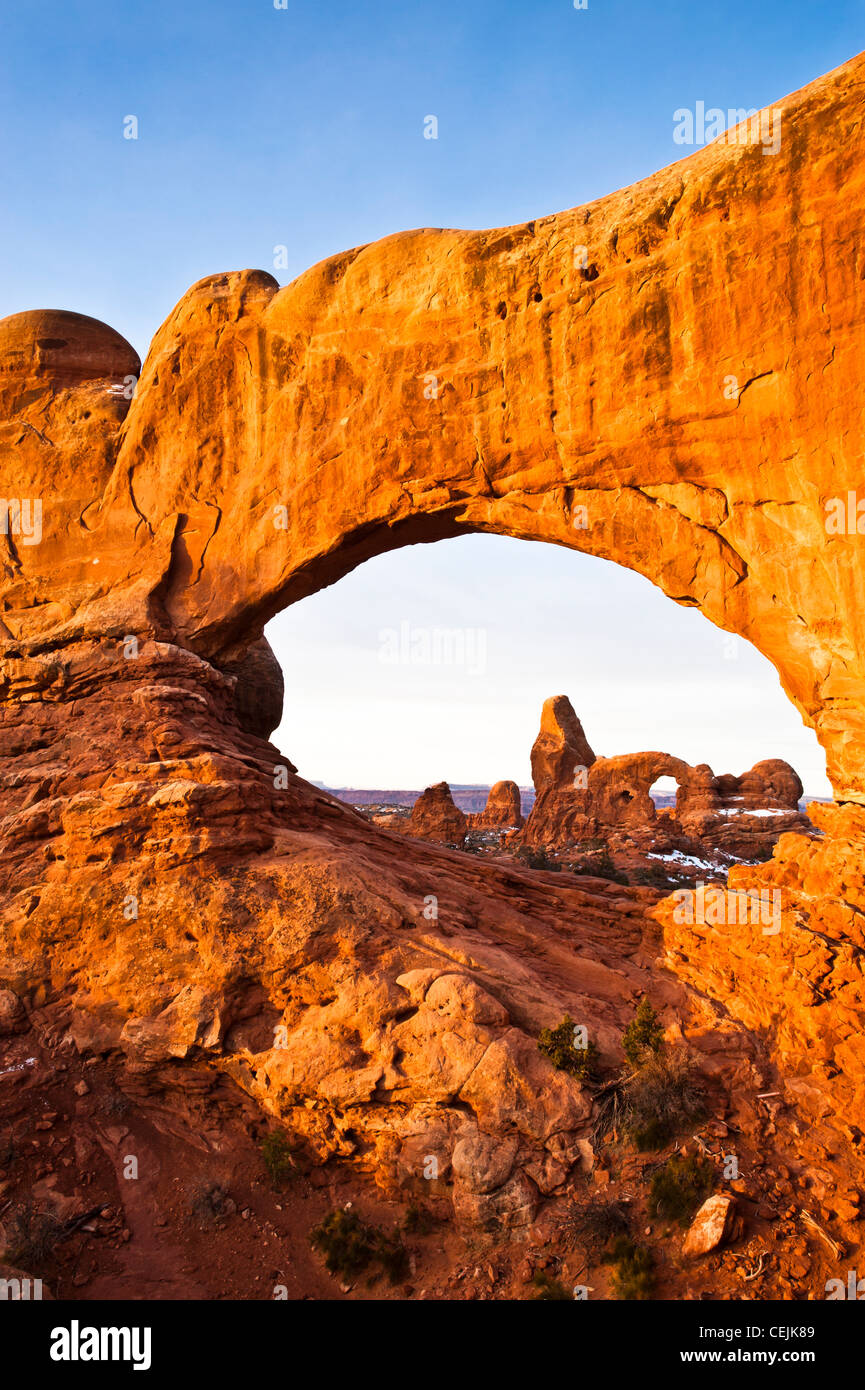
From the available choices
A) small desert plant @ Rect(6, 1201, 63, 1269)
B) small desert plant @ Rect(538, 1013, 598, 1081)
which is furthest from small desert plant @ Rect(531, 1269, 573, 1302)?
small desert plant @ Rect(6, 1201, 63, 1269)

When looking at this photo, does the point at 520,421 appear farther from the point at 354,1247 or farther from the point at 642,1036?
the point at 354,1247

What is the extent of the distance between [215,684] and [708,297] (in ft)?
29.6

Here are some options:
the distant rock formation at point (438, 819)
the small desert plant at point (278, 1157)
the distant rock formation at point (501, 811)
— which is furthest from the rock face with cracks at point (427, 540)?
the distant rock formation at point (501, 811)

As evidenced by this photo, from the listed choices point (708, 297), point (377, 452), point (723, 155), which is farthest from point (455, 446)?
point (723, 155)

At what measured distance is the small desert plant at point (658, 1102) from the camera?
25.5 ft

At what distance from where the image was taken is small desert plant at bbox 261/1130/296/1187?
8.43 meters

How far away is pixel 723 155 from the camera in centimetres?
962

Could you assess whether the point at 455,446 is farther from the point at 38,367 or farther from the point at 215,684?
the point at 38,367

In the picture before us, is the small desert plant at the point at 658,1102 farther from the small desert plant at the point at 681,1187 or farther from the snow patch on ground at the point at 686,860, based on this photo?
the snow patch on ground at the point at 686,860

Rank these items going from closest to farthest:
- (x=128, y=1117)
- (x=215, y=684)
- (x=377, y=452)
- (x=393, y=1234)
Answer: (x=393, y=1234) → (x=128, y=1117) → (x=377, y=452) → (x=215, y=684)

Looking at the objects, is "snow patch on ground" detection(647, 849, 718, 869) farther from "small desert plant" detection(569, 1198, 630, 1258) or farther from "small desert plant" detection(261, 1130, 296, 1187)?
"small desert plant" detection(261, 1130, 296, 1187)

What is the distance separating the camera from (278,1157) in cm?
848

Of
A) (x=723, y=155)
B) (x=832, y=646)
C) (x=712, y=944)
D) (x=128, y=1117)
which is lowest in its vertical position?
(x=128, y=1117)

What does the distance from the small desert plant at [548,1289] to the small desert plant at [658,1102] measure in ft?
4.72
